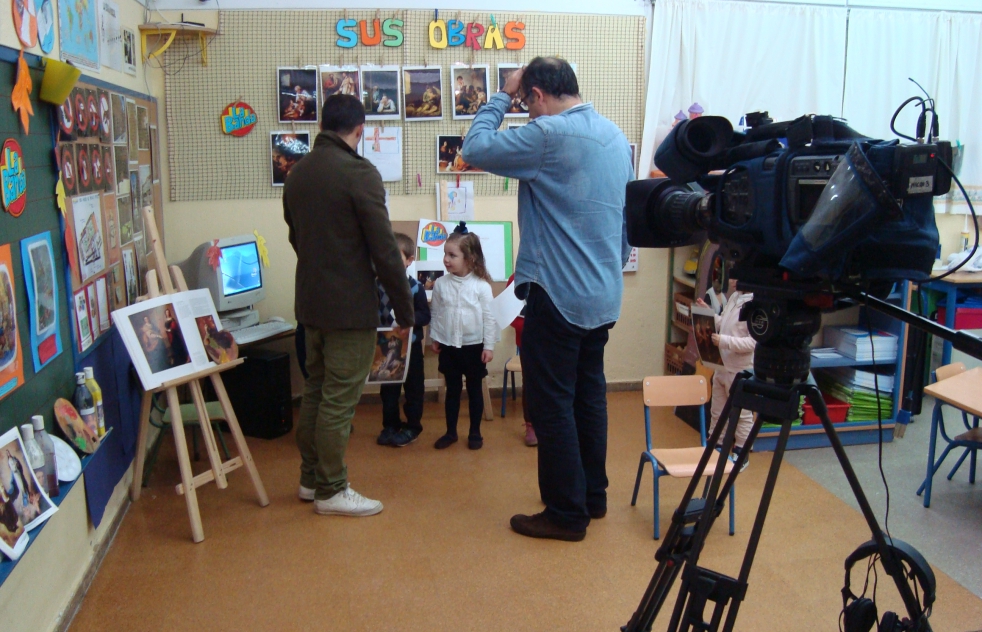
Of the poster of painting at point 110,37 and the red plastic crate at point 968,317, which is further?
the red plastic crate at point 968,317

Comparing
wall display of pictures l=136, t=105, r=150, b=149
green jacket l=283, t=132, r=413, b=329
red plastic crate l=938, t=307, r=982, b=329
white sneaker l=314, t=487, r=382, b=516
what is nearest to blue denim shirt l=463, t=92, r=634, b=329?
green jacket l=283, t=132, r=413, b=329

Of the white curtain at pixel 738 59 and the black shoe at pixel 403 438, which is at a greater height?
the white curtain at pixel 738 59

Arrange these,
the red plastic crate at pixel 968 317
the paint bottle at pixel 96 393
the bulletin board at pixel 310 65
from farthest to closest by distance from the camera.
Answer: the red plastic crate at pixel 968 317 < the bulletin board at pixel 310 65 < the paint bottle at pixel 96 393

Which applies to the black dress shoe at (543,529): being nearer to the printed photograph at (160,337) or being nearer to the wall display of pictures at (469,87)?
the printed photograph at (160,337)

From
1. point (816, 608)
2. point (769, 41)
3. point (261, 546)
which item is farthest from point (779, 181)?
point (769, 41)

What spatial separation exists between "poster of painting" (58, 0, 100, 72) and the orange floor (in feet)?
5.73

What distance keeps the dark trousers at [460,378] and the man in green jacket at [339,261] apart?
2.80 feet

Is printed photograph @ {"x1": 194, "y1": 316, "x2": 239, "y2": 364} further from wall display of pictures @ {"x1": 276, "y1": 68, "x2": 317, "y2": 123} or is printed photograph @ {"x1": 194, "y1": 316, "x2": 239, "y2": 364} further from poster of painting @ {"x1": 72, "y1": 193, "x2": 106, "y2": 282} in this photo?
wall display of pictures @ {"x1": 276, "y1": 68, "x2": 317, "y2": 123}

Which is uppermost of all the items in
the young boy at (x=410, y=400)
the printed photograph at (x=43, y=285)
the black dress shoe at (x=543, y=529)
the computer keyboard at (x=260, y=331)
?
the printed photograph at (x=43, y=285)

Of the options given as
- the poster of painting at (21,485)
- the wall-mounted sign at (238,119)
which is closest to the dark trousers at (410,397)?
the wall-mounted sign at (238,119)

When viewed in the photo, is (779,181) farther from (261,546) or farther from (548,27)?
(548,27)

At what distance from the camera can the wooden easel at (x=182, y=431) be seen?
291cm

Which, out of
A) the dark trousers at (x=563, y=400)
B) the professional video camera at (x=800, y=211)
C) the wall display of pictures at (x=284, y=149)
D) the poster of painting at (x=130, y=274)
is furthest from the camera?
the wall display of pictures at (x=284, y=149)

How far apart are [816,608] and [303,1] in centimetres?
376
